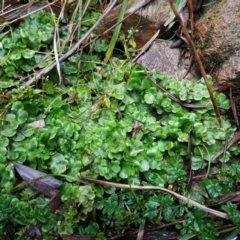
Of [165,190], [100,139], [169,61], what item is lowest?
[165,190]

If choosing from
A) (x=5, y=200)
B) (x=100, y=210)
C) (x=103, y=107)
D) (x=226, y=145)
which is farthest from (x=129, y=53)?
(x=5, y=200)

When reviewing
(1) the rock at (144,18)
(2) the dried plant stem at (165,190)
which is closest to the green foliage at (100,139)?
(2) the dried plant stem at (165,190)

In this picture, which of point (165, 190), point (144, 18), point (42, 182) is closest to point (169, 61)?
point (144, 18)

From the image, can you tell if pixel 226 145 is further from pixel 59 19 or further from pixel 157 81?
pixel 59 19

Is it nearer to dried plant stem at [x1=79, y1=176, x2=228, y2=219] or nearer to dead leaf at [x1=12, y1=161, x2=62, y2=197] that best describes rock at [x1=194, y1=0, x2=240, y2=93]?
dried plant stem at [x1=79, y1=176, x2=228, y2=219]

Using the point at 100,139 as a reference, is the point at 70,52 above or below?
above

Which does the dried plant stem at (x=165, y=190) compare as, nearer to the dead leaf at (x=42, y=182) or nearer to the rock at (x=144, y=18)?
the dead leaf at (x=42, y=182)

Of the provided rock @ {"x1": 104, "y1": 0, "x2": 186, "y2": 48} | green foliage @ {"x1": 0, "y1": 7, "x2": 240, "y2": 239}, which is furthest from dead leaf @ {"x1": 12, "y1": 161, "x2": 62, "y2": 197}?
rock @ {"x1": 104, "y1": 0, "x2": 186, "y2": 48}

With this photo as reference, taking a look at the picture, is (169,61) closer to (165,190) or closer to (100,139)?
(100,139)
